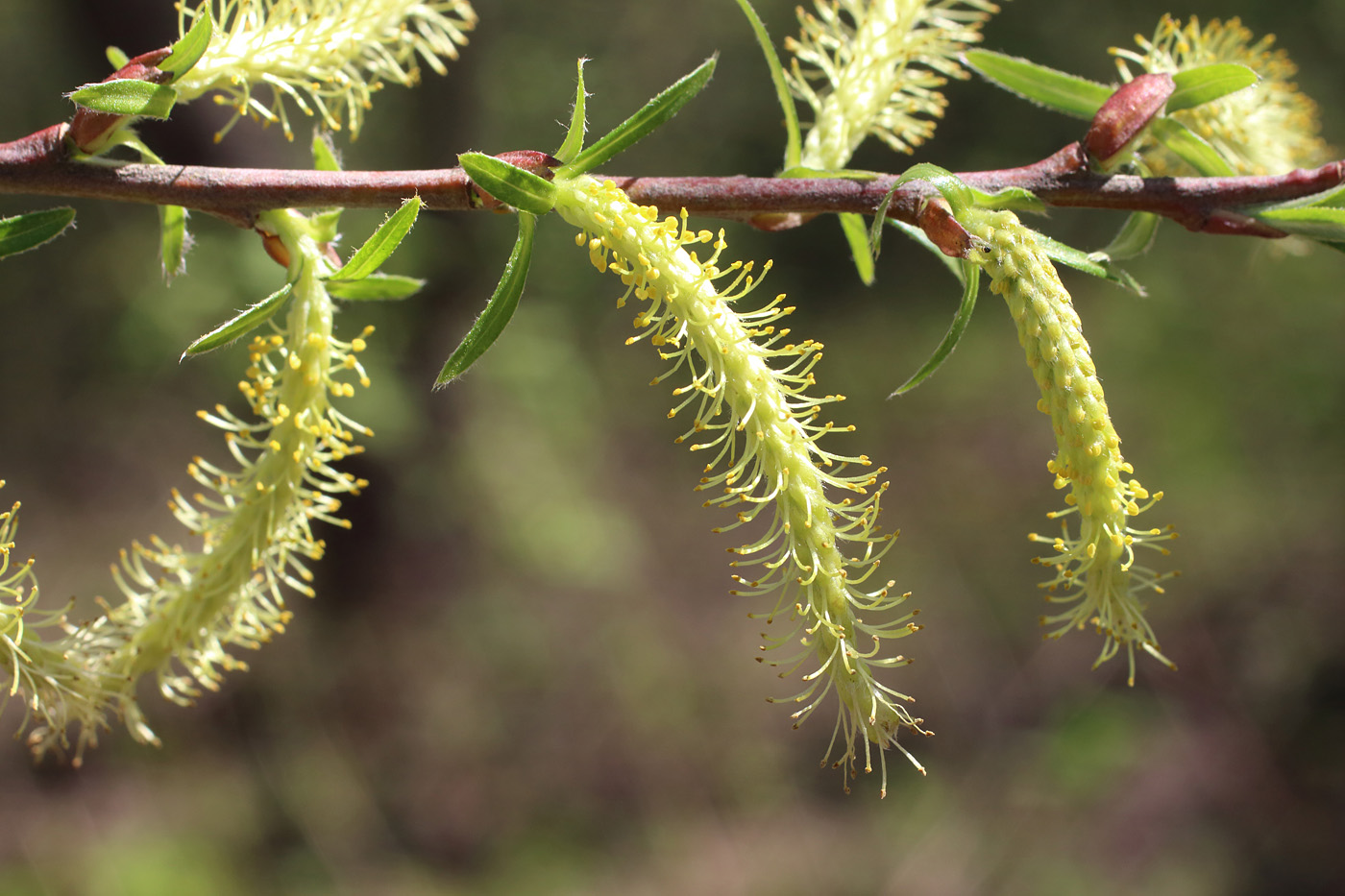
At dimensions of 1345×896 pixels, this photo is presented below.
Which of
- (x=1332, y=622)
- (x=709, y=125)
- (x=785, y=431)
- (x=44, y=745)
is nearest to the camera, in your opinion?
(x=785, y=431)

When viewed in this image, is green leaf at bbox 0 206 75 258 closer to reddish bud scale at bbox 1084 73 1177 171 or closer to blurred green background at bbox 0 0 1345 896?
reddish bud scale at bbox 1084 73 1177 171

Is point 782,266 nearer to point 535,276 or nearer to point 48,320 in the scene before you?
point 535,276

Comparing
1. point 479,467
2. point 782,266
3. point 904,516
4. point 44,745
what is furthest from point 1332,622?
point 44,745

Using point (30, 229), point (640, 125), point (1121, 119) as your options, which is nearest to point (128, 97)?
point (30, 229)

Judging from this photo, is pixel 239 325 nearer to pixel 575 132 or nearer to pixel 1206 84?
pixel 575 132

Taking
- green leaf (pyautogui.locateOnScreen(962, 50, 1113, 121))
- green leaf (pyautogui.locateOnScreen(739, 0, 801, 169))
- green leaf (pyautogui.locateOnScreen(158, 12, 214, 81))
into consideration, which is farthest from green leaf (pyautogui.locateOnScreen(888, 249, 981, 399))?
green leaf (pyautogui.locateOnScreen(158, 12, 214, 81))
